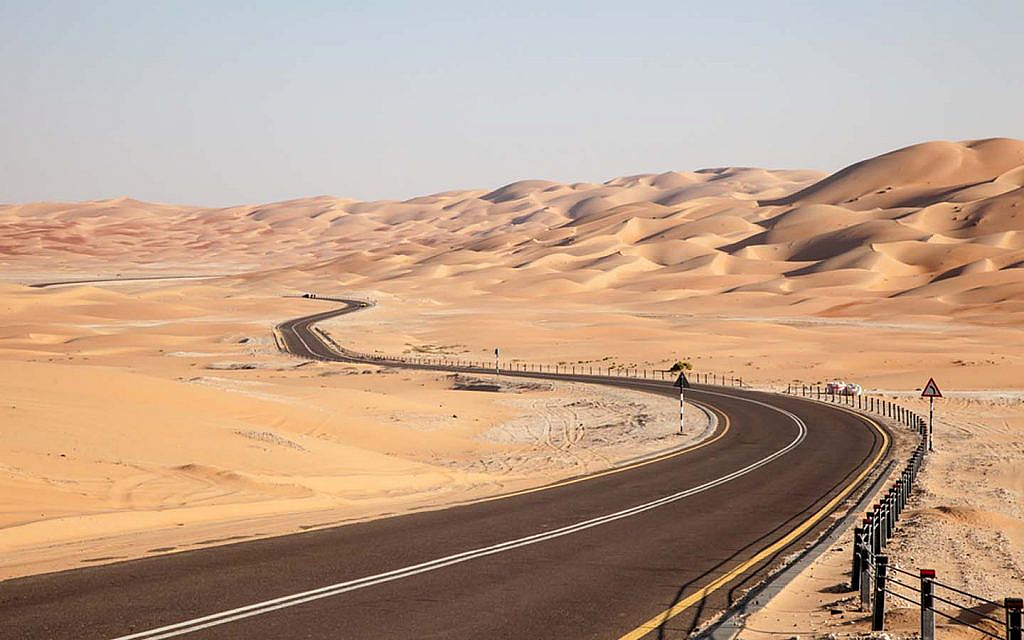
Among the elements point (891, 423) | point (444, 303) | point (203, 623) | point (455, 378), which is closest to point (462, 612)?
point (203, 623)

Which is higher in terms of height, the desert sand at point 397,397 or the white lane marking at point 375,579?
the desert sand at point 397,397

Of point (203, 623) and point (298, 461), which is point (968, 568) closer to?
point (203, 623)

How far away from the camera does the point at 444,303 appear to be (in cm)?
15362

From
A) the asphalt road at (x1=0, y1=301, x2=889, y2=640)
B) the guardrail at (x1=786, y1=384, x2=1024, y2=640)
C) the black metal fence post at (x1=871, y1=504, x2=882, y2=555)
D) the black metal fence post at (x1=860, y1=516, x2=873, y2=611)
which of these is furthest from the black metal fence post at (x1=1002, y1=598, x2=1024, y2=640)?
the black metal fence post at (x1=871, y1=504, x2=882, y2=555)

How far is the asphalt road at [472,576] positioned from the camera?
1105 centimetres

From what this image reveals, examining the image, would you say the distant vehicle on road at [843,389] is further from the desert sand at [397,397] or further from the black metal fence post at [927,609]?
the black metal fence post at [927,609]

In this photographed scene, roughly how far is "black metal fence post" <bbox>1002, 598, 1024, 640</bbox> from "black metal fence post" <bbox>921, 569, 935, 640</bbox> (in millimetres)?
1152

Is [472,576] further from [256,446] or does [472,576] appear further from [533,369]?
[533,369]

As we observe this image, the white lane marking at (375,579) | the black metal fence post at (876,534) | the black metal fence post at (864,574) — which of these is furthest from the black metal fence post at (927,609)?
the white lane marking at (375,579)

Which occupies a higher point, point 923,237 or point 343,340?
point 923,237

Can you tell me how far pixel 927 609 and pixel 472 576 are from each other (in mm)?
5613

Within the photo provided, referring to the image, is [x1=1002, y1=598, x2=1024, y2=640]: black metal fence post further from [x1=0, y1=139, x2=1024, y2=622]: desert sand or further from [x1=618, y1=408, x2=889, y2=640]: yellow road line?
[x1=0, y1=139, x2=1024, y2=622]: desert sand

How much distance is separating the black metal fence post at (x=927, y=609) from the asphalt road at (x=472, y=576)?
2.34 m

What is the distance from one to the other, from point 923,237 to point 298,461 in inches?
7009
